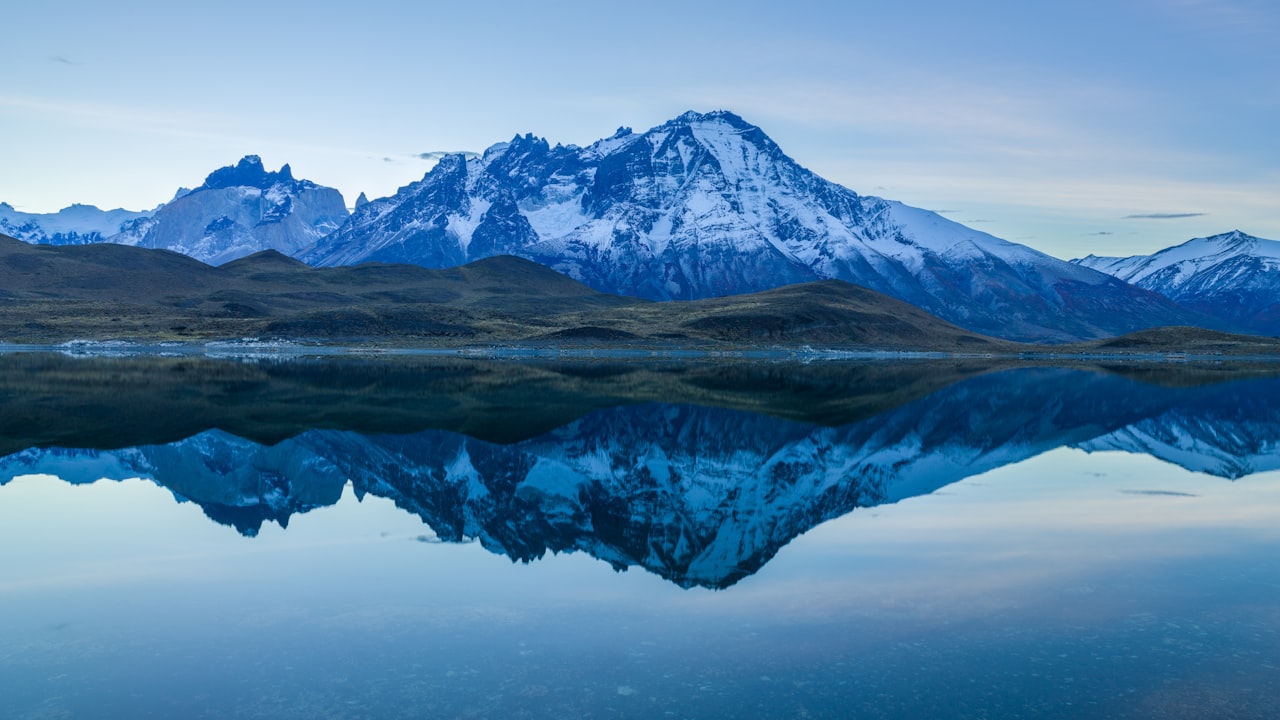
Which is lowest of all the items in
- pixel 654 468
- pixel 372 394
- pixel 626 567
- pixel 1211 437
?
pixel 626 567

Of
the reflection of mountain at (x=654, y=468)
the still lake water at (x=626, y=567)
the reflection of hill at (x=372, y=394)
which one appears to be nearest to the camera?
the still lake water at (x=626, y=567)

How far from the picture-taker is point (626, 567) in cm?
2769

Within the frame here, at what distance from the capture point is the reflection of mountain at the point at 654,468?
32.4 m

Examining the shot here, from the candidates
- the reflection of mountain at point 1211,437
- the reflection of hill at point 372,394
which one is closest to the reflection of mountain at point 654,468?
the reflection of mountain at point 1211,437

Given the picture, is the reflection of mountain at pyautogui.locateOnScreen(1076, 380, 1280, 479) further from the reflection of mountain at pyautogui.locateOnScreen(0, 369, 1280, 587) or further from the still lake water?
the still lake water

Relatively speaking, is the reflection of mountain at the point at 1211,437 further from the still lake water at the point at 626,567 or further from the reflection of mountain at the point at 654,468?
the still lake water at the point at 626,567

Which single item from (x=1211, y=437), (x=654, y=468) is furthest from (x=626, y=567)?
(x=1211, y=437)

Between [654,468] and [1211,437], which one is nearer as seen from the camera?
[654,468]

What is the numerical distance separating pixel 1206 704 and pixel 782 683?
6965 millimetres

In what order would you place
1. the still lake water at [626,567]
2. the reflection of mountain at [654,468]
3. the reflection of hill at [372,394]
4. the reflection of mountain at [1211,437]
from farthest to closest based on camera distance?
1. the reflection of hill at [372,394]
2. the reflection of mountain at [1211,437]
3. the reflection of mountain at [654,468]
4. the still lake water at [626,567]

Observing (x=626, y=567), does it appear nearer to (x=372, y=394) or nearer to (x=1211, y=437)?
(x=1211, y=437)

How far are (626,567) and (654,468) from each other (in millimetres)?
18103

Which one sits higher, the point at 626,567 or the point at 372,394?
the point at 372,394

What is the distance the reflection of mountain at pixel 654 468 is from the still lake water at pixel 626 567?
23 cm
